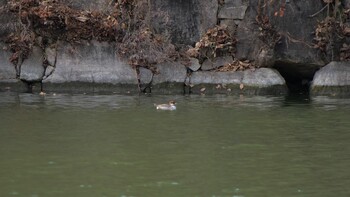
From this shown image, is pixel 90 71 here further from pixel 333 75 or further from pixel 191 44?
pixel 333 75

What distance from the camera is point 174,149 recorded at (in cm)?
1177

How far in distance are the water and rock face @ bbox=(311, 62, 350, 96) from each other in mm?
2099

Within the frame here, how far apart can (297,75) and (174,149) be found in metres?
11.0

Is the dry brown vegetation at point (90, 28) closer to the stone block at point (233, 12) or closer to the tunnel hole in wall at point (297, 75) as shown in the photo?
the stone block at point (233, 12)

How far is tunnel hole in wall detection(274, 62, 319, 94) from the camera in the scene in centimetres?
2142

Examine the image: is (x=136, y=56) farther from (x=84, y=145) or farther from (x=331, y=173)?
(x=331, y=173)

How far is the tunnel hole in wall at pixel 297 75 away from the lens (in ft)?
70.3

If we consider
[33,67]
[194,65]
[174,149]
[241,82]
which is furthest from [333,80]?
[174,149]

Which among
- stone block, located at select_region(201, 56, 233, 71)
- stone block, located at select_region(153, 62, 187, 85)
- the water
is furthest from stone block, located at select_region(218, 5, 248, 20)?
the water

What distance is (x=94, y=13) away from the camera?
21.5m

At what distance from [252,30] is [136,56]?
314 cm

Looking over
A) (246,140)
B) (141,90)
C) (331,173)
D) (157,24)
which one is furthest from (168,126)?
(157,24)

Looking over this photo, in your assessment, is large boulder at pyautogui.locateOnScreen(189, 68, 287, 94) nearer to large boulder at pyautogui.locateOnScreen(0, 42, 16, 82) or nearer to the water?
the water

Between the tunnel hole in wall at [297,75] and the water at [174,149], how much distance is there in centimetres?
339
